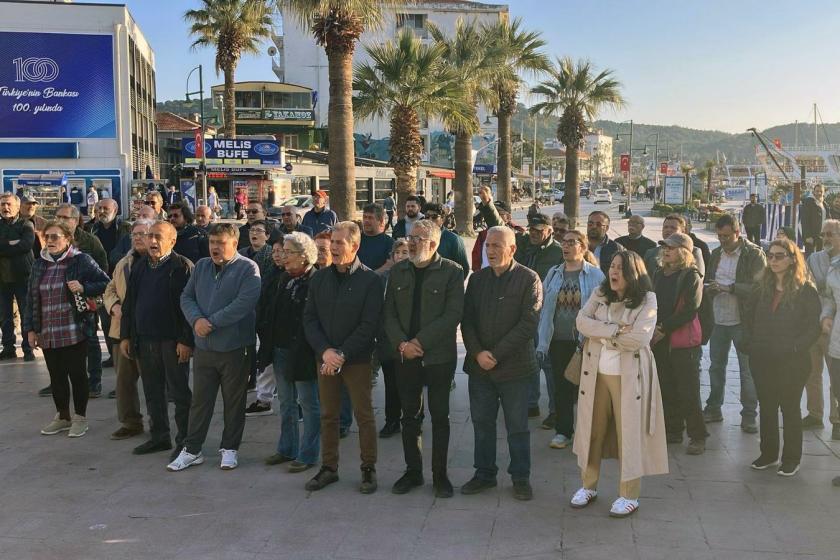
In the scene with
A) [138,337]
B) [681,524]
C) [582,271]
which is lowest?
[681,524]

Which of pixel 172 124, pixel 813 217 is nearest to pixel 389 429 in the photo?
pixel 813 217

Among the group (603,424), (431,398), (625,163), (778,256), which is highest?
(625,163)

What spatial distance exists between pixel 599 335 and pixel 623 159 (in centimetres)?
5656

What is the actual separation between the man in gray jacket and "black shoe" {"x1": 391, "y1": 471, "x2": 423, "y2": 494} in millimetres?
1371

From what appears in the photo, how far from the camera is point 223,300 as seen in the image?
596cm

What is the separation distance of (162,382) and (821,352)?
5626mm

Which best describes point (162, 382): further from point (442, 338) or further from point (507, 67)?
point (507, 67)

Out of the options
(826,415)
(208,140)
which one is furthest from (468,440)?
(208,140)

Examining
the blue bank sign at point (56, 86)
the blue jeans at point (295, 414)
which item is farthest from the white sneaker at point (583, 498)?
the blue bank sign at point (56, 86)

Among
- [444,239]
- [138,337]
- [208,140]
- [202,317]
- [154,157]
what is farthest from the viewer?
[154,157]

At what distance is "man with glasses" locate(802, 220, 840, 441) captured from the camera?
6.64m

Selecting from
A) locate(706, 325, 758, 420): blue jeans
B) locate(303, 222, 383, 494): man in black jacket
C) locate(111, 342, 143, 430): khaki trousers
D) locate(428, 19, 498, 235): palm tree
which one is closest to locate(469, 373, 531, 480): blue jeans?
locate(303, 222, 383, 494): man in black jacket

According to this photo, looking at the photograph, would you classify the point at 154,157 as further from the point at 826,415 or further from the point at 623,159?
the point at 826,415

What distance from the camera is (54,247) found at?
691 cm
